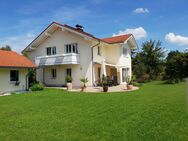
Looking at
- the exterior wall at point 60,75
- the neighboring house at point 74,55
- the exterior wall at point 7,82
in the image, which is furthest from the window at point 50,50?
the exterior wall at point 7,82

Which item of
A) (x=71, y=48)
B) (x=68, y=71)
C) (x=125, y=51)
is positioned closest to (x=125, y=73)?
(x=125, y=51)

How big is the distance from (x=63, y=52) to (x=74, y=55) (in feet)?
12.2

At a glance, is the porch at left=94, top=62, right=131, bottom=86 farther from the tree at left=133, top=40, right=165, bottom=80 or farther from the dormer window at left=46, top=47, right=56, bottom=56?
the tree at left=133, top=40, right=165, bottom=80

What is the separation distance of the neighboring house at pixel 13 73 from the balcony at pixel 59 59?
204 inches

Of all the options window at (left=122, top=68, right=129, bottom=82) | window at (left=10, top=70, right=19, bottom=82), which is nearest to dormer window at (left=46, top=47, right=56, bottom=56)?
window at (left=10, top=70, right=19, bottom=82)

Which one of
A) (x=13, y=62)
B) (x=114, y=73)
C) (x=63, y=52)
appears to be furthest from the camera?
(x=114, y=73)

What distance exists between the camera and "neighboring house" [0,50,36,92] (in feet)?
95.5

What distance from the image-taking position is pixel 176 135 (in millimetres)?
8805

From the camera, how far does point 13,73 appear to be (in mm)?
30859

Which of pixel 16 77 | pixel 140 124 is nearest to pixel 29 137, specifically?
pixel 140 124

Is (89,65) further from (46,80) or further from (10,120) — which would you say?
(10,120)

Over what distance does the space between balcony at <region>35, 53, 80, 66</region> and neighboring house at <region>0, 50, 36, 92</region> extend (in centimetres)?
517

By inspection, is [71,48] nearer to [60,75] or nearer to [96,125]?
[60,75]

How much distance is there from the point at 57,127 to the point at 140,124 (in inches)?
139
